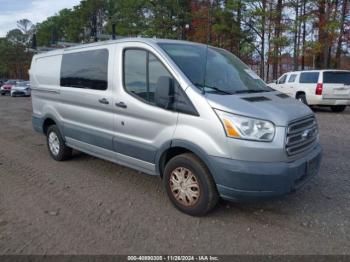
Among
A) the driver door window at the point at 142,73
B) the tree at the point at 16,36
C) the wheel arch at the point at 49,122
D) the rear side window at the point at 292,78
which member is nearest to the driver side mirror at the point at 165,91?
the driver door window at the point at 142,73

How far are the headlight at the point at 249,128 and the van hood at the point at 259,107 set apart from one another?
53mm

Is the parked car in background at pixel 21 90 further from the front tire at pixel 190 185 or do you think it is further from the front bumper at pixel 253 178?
the front bumper at pixel 253 178

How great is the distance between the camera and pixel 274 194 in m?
3.45

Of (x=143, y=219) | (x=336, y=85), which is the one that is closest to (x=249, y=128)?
(x=143, y=219)

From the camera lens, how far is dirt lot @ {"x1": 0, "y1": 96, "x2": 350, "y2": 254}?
325 cm

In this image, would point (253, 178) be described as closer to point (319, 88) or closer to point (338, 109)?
point (319, 88)

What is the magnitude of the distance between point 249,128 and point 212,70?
1193 millimetres

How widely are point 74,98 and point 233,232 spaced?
11.0 ft

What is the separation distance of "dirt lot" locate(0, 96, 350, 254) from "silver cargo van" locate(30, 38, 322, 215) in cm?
40

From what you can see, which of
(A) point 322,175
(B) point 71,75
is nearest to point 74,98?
(B) point 71,75

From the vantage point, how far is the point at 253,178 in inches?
133

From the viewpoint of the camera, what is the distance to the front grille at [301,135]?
3498 mm

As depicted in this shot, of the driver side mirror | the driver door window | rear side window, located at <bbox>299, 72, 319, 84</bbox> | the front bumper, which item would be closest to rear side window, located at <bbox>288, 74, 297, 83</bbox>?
rear side window, located at <bbox>299, 72, 319, 84</bbox>

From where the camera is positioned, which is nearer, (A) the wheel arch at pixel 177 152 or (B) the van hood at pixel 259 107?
(B) the van hood at pixel 259 107
